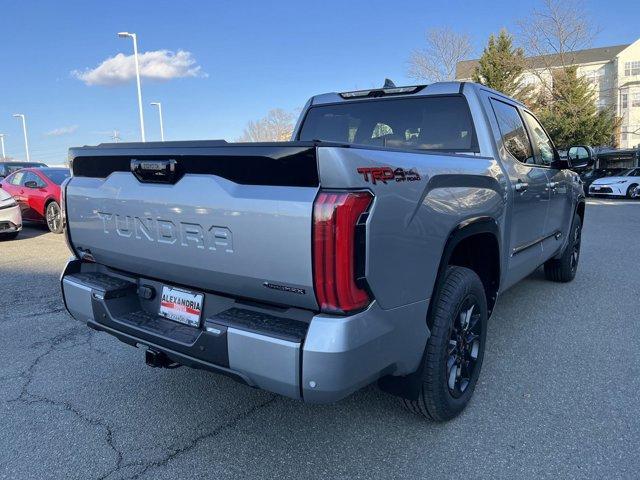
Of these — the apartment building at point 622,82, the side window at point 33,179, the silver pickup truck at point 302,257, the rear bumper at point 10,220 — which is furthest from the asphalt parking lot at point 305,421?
the apartment building at point 622,82

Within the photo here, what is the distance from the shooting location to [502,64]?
34.1 meters

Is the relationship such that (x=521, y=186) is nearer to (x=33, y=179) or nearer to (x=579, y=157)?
(x=579, y=157)

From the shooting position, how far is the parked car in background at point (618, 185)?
71.1 feet

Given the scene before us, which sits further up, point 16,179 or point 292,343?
point 16,179

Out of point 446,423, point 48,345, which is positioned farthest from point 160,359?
point 48,345

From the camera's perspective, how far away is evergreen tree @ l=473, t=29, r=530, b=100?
34.1m

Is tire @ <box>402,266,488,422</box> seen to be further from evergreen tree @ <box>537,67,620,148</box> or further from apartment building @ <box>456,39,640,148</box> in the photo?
apartment building @ <box>456,39,640,148</box>

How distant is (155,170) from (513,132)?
2791 millimetres

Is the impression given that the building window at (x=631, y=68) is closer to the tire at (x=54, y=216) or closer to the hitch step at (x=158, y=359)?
the tire at (x=54, y=216)

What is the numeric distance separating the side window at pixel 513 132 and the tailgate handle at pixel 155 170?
2395 mm

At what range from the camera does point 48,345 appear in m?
4.02

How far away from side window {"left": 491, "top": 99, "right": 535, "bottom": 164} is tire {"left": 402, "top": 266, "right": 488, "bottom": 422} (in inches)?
53.1

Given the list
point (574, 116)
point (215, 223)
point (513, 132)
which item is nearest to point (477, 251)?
point (513, 132)

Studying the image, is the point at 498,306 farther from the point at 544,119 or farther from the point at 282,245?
the point at 544,119
